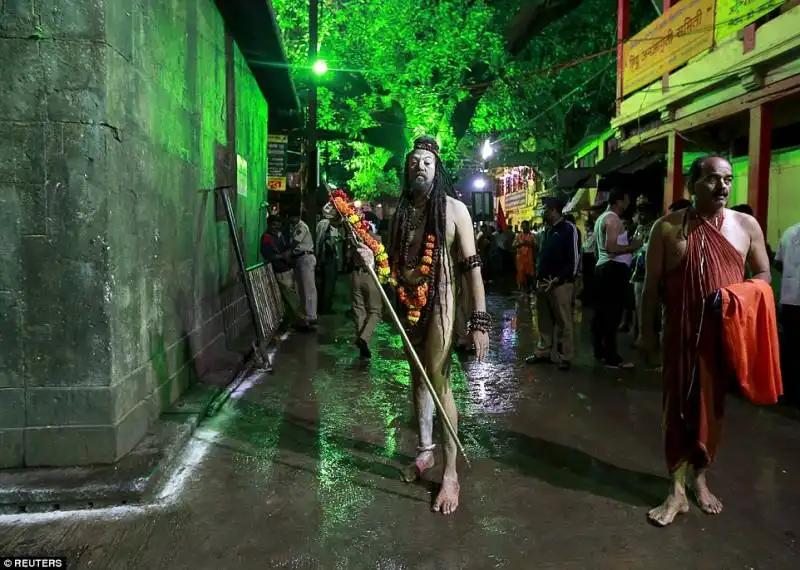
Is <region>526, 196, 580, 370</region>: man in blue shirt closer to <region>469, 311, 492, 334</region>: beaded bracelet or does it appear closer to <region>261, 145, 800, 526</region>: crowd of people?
<region>261, 145, 800, 526</region>: crowd of people

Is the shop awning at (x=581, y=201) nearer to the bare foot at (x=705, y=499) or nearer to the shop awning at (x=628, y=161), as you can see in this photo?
the shop awning at (x=628, y=161)

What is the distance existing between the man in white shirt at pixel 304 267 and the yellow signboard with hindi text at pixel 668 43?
726 cm

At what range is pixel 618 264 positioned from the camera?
7734 millimetres

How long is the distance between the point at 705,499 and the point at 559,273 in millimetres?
4108

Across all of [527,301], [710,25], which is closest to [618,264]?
[710,25]

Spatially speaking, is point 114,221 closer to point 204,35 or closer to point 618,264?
point 204,35

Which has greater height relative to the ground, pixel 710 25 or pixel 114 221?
pixel 710 25

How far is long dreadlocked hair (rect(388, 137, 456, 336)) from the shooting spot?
395 cm

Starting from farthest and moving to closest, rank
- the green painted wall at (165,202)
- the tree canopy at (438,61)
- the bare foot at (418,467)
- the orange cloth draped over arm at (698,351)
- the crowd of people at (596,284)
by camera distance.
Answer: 1. the tree canopy at (438,61)
2. the crowd of people at (596,284)
3. the green painted wall at (165,202)
4. the bare foot at (418,467)
5. the orange cloth draped over arm at (698,351)

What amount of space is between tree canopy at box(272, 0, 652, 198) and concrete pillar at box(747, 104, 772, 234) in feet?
31.0

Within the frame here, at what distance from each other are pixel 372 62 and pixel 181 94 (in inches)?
559

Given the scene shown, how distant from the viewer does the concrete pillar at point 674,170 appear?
11391 millimetres

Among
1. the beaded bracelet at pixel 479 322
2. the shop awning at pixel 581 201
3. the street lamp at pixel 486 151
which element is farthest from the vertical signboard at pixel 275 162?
the street lamp at pixel 486 151

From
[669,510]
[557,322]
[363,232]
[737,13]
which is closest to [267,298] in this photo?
[557,322]
